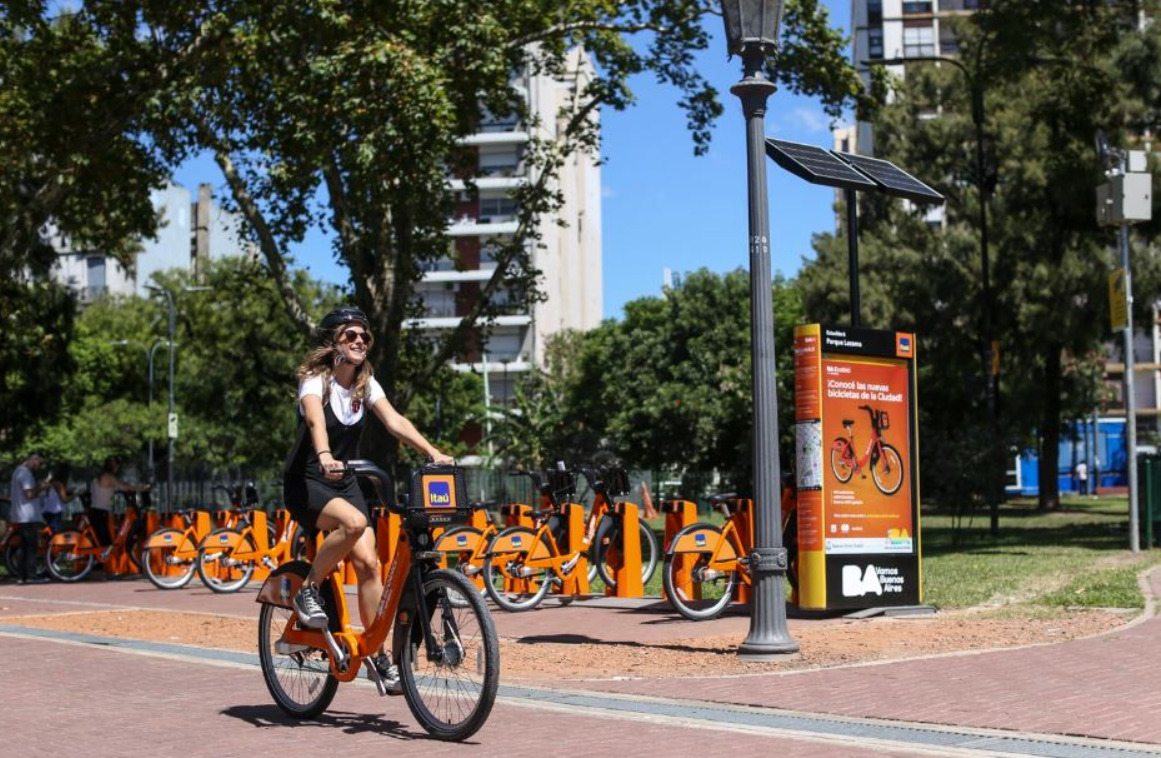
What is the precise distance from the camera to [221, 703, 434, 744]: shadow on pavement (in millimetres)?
6902

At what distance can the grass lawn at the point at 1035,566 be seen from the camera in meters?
13.4

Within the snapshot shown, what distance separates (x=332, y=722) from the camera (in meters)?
7.27

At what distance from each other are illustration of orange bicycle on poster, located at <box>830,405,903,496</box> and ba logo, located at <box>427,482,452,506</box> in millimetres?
5771

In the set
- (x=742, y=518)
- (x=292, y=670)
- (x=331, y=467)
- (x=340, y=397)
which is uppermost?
(x=340, y=397)

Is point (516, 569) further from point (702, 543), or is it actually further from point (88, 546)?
point (88, 546)

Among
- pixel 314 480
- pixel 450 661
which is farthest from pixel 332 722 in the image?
pixel 314 480

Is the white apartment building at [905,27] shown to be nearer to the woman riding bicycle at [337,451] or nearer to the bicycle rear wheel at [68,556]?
the bicycle rear wheel at [68,556]

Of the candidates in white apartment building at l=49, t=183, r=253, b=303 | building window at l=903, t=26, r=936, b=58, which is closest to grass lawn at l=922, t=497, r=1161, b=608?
building window at l=903, t=26, r=936, b=58

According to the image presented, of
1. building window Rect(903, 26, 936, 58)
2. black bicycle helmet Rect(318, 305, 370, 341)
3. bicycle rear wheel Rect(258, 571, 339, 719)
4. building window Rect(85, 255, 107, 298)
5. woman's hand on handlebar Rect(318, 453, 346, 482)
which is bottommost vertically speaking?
bicycle rear wheel Rect(258, 571, 339, 719)

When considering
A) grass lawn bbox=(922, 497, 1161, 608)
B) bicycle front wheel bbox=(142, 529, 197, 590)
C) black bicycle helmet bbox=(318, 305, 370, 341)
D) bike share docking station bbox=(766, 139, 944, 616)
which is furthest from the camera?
bicycle front wheel bbox=(142, 529, 197, 590)

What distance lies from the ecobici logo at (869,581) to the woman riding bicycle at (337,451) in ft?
19.1

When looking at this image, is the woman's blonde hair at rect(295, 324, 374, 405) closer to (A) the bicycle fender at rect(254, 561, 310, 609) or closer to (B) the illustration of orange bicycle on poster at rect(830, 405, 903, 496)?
(A) the bicycle fender at rect(254, 561, 310, 609)

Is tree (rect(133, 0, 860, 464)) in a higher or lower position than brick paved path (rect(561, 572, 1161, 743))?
higher

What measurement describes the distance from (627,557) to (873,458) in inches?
136
